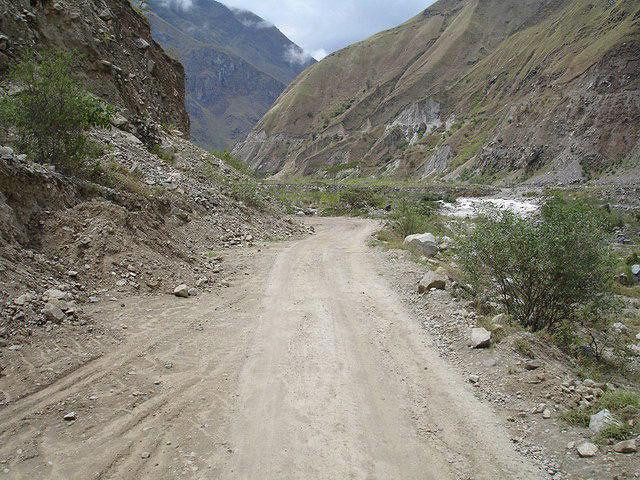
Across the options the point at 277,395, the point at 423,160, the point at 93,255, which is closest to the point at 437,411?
the point at 277,395

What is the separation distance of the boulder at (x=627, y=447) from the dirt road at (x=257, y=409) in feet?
2.88

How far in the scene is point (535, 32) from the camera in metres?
79.4

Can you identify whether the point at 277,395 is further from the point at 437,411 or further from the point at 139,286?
the point at 139,286

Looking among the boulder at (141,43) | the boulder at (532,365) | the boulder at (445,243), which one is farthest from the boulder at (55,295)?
the boulder at (141,43)

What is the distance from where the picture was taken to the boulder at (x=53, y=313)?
6.74 metres

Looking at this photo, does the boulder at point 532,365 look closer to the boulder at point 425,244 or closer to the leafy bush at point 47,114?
the boulder at point 425,244

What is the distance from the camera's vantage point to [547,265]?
324 inches

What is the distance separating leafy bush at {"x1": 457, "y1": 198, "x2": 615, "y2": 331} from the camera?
8.15 metres

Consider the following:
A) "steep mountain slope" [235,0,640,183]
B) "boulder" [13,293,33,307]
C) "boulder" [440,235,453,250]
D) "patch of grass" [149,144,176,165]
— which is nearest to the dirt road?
"boulder" [13,293,33,307]

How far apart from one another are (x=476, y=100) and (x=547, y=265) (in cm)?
8258

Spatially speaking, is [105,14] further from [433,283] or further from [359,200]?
[433,283]

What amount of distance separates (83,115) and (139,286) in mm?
4651

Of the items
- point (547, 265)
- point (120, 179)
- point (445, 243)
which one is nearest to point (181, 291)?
point (120, 179)

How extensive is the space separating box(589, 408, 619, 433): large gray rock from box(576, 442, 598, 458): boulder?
0.94 feet
